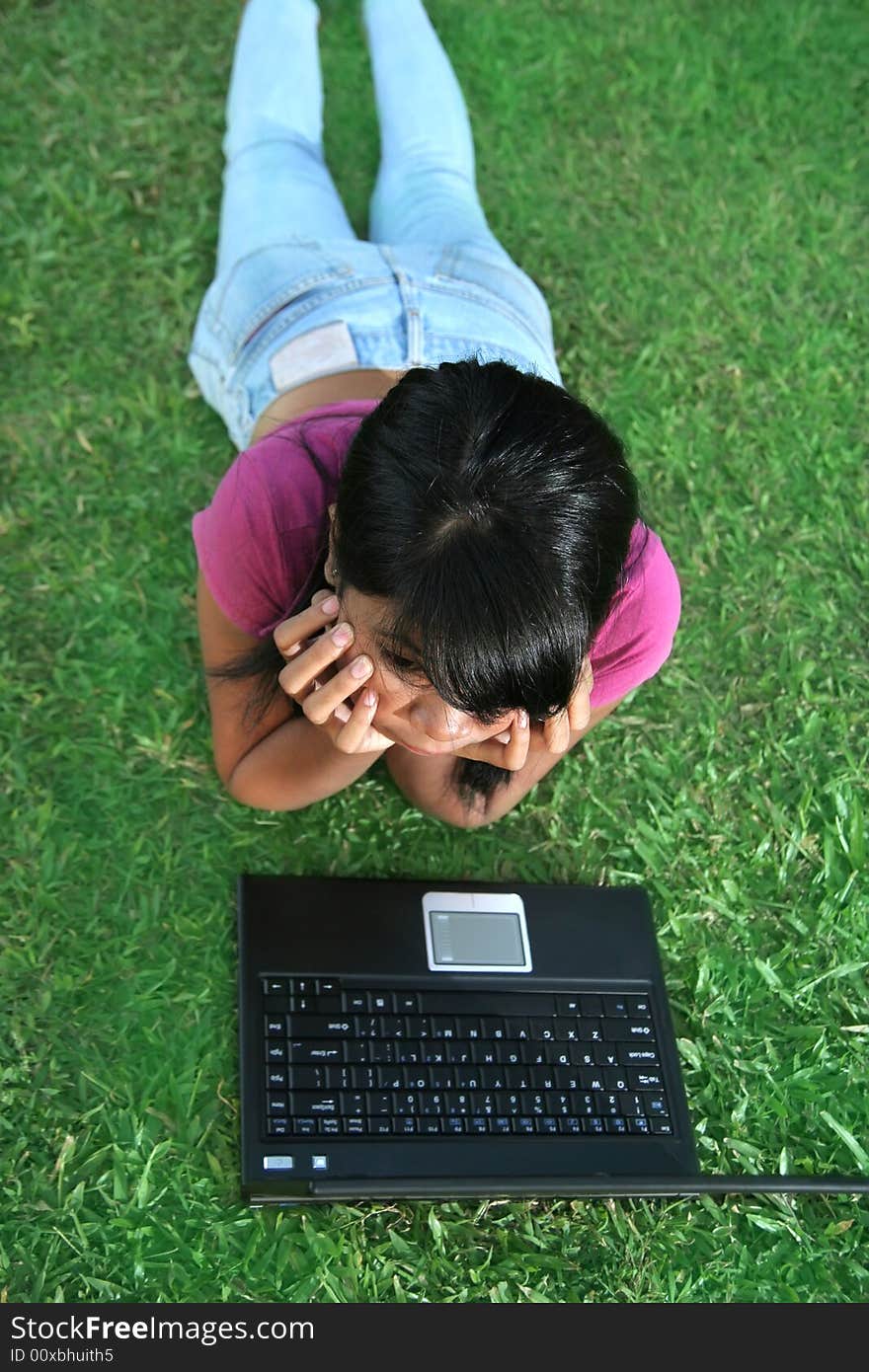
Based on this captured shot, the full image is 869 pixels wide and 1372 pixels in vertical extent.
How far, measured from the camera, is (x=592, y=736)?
171cm

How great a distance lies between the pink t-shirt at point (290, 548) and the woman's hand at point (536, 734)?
0.32 ft

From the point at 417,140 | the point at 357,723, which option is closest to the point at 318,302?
the point at 417,140

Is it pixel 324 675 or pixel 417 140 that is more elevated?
pixel 417 140

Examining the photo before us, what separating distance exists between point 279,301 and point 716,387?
0.83 metres

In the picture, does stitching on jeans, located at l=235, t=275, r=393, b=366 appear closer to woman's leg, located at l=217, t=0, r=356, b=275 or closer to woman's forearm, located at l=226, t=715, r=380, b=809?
woman's leg, located at l=217, t=0, r=356, b=275

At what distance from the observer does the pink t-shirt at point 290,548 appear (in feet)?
4.12

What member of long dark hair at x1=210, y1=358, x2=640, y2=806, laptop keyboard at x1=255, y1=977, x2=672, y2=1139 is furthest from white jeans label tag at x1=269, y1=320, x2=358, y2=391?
laptop keyboard at x1=255, y1=977, x2=672, y2=1139

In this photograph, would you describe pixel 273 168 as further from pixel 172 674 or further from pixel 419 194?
pixel 172 674

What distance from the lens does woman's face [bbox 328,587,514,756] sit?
1006 mm

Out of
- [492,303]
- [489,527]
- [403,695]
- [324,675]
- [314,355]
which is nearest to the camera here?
[489,527]

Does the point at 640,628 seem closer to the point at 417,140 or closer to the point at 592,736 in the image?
the point at 592,736

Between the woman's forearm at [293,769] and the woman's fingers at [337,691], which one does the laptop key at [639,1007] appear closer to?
the woman's forearm at [293,769]

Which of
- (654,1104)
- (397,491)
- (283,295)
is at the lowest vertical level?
(654,1104)

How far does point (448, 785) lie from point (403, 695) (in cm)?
43
